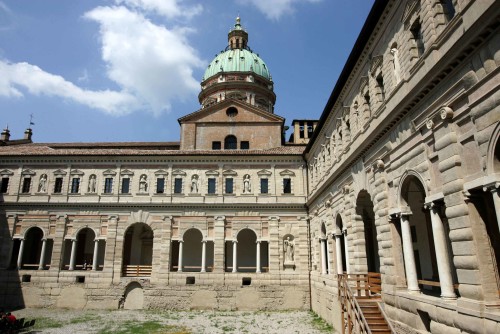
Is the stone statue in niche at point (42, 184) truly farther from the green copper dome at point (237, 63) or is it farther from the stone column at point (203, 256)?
the green copper dome at point (237, 63)

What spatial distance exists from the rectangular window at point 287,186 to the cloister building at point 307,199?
0.30 ft

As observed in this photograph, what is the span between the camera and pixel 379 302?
1475cm

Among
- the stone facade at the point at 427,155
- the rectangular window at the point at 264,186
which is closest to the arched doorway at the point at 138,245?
the rectangular window at the point at 264,186

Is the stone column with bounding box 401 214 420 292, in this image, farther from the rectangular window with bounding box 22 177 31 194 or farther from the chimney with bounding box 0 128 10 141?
the chimney with bounding box 0 128 10 141

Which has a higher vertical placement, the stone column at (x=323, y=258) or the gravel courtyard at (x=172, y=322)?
the stone column at (x=323, y=258)

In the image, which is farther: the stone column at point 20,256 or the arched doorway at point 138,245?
the arched doorway at point 138,245

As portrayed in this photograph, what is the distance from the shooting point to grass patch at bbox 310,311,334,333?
20458 millimetres

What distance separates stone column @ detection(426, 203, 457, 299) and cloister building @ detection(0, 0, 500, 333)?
0.13 ft

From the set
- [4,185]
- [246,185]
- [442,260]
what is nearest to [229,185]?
[246,185]

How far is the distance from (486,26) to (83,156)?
102ft

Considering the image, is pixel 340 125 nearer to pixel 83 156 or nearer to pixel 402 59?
pixel 402 59

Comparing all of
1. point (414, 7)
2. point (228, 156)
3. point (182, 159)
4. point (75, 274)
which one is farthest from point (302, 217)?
point (414, 7)

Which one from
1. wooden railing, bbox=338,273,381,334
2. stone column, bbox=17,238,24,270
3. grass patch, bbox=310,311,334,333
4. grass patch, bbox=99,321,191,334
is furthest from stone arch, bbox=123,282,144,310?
wooden railing, bbox=338,273,381,334

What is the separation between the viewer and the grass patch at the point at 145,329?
67.9 ft
